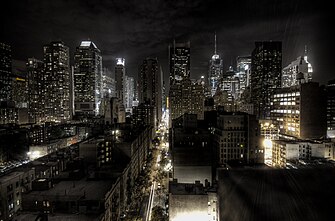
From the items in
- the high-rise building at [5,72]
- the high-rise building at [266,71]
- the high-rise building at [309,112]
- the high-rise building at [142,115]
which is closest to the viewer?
the high-rise building at [309,112]

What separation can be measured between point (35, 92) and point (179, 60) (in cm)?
9175

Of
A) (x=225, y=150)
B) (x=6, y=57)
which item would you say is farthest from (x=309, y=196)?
(x=6, y=57)

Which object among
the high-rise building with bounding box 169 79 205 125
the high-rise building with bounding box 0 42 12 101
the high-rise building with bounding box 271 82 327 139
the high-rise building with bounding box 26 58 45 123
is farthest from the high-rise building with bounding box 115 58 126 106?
the high-rise building with bounding box 271 82 327 139

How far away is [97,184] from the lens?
84.5 feet

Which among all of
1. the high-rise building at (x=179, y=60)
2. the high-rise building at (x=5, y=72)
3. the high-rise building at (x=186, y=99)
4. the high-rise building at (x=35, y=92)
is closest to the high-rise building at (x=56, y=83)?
the high-rise building at (x=35, y=92)

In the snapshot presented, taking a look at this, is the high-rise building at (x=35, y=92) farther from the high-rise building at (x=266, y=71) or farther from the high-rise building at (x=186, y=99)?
the high-rise building at (x=266, y=71)

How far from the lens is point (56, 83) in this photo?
116375 millimetres

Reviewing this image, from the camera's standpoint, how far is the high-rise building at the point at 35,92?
109000mm

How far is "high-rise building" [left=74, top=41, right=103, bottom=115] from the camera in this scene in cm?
14488

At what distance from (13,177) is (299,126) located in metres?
60.0

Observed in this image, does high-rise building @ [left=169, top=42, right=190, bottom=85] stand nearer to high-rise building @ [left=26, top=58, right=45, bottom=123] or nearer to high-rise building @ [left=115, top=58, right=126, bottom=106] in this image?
high-rise building @ [left=115, top=58, right=126, bottom=106]

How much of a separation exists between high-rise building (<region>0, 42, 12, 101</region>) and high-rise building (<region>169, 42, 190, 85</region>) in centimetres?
9303

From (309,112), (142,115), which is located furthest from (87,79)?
(309,112)

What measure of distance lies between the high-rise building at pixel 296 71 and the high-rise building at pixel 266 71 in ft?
25.4
